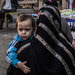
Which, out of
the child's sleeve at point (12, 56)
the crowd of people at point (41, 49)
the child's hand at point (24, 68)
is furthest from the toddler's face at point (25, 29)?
the child's hand at point (24, 68)

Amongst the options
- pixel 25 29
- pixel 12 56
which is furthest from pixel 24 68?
pixel 25 29

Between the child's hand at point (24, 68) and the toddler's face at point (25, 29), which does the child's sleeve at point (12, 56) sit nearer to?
the child's hand at point (24, 68)

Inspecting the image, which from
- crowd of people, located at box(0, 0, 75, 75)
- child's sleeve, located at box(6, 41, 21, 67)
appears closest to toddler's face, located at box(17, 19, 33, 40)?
crowd of people, located at box(0, 0, 75, 75)

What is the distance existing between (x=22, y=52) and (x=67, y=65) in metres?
0.49

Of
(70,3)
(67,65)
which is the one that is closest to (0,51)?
(70,3)

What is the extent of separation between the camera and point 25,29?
6.72 feet

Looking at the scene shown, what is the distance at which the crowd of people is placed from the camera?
1.99 meters

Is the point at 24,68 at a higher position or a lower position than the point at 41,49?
lower

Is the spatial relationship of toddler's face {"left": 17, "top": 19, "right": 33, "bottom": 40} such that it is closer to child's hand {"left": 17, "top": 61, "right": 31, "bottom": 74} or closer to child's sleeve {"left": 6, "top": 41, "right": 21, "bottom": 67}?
child's sleeve {"left": 6, "top": 41, "right": 21, "bottom": 67}

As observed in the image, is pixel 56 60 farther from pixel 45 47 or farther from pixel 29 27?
pixel 29 27

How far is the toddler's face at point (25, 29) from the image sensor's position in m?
2.04

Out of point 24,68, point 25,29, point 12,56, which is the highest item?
point 25,29

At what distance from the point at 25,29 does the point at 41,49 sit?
264 millimetres

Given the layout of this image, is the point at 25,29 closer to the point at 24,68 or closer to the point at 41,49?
the point at 41,49
